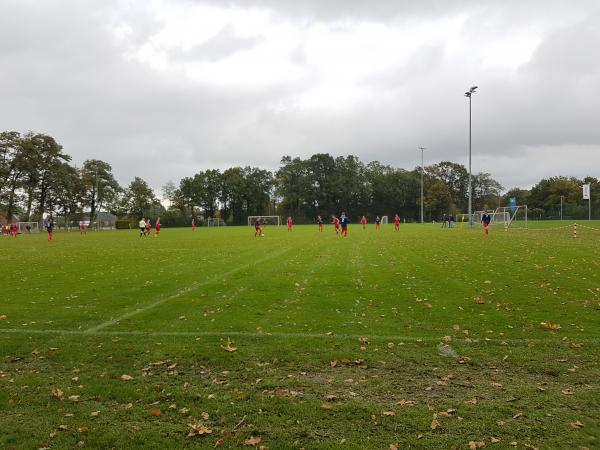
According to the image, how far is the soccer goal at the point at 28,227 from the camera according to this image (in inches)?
2706

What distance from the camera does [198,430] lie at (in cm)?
429

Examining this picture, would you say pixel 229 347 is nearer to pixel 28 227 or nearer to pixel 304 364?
pixel 304 364

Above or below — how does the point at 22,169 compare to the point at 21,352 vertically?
above

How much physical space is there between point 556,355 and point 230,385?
4392 mm

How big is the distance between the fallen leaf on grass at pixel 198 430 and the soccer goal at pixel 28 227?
74.1 m

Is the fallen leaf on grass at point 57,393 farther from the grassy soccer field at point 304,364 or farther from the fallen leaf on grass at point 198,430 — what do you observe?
the fallen leaf on grass at point 198,430

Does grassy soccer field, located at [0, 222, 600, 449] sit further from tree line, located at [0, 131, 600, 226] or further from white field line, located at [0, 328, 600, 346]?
tree line, located at [0, 131, 600, 226]

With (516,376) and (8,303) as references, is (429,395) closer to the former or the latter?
(516,376)

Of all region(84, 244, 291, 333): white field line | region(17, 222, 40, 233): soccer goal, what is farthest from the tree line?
region(84, 244, 291, 333): white field line

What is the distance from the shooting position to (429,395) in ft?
16.6

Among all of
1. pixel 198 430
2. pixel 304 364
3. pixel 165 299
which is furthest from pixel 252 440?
pixel 165 299

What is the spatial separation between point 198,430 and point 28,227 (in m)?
74.9

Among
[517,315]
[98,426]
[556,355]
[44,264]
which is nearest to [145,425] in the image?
[98,426]

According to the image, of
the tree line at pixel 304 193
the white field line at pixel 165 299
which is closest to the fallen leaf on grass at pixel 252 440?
the white field line at pixel 165 299
